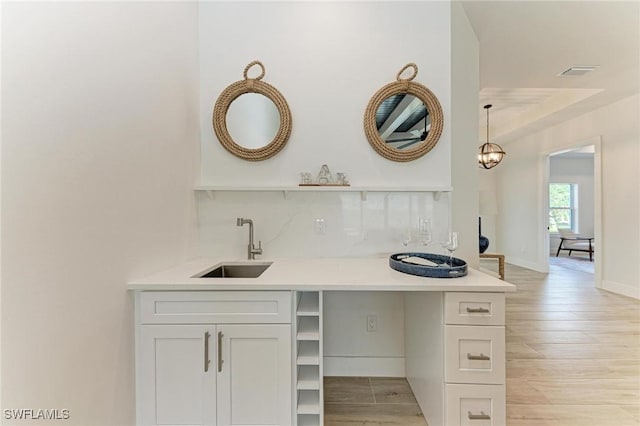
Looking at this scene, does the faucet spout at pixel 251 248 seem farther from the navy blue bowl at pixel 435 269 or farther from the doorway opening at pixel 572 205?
the doorway opening at pixel 572 205

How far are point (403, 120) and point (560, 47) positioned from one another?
187 centimetres

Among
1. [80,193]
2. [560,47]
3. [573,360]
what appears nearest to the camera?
[80,193]

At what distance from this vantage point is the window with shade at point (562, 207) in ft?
27.9

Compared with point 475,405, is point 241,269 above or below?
above

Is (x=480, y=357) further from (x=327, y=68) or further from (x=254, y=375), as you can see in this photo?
(x=327, y=68)

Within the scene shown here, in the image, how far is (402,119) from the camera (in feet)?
7.07

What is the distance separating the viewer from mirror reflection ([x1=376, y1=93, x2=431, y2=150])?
2154mm

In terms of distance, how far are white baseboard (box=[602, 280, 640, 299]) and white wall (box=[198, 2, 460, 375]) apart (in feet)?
11.8

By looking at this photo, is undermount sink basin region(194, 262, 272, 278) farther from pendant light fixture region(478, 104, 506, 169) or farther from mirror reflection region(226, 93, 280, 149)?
pendant light fixture region(478, 104, 506, 169)

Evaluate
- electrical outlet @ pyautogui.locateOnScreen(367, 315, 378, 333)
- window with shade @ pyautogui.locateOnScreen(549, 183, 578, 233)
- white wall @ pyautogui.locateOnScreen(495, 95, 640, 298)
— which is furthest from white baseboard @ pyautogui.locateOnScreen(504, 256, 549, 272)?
electrical outlet @ pyautogui.locateOnScreen(367, 315, 378, 333)

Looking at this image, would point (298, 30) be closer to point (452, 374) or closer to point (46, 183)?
point (46, 183)

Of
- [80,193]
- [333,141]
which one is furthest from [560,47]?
[80,193]

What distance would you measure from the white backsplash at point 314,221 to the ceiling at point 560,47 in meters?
1.51

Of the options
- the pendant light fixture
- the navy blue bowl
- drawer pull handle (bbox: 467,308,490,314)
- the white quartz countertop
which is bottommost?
drawer pull handle (bbox: 467,308,490,314)
